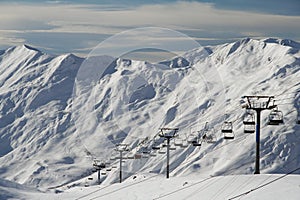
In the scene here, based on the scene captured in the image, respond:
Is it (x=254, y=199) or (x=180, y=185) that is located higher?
(x=254, y=199)

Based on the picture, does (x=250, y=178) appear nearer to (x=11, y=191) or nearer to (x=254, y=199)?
Answer: (x=254, y=199)

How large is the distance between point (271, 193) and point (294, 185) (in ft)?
6.91

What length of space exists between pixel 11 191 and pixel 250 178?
3828cm

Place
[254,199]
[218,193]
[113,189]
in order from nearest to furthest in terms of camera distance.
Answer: [254,199] < [218,193] < [113,189]

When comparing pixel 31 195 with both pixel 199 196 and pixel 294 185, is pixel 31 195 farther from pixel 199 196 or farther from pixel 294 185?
pixel 294 185

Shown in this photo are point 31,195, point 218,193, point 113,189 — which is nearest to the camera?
point 218,193

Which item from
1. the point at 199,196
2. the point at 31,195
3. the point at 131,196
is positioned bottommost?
the point at 31,195

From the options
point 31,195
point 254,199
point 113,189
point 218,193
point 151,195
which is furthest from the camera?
point 31,195

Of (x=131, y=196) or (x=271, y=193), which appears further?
(x=131, y=196)

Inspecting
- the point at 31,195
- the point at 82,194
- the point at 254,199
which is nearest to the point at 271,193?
the point at 254,199

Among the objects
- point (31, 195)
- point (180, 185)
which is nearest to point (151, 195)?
point (180, 185)

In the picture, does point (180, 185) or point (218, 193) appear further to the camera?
point (180, 185)

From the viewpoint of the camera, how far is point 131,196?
2301 inches

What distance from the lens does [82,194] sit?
2790 inches
